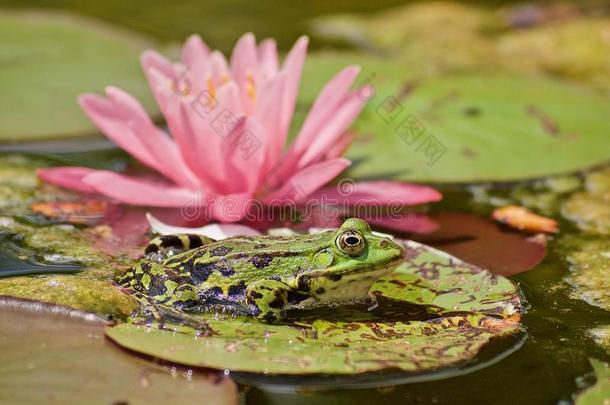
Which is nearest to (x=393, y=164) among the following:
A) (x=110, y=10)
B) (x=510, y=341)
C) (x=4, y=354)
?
(x=510, y=341)

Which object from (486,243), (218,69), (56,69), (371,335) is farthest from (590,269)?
(56,69)

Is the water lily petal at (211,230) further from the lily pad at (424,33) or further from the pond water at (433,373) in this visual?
the lily pad at (424,33)

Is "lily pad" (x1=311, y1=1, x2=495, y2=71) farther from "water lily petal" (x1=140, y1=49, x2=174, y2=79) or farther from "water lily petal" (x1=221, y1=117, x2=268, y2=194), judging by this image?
"water lily petal" (x1=221, y1=117, x2=268, y2=194)

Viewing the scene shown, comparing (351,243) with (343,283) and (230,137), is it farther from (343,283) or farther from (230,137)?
(230,137)

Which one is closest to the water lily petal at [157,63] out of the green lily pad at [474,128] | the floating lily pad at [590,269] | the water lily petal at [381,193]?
the water lily petal at [381,193]

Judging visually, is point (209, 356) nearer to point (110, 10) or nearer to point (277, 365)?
point (277, 365)

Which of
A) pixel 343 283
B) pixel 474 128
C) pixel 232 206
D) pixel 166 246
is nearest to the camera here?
pixel 343 283

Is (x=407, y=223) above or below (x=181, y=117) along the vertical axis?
below
